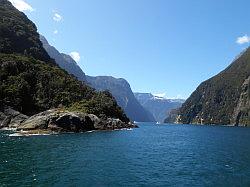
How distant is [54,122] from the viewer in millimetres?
151500

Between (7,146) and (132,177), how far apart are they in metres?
47.0

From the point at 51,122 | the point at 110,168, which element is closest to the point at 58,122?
the point at 51,122

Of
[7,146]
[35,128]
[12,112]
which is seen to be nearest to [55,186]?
[7,146]

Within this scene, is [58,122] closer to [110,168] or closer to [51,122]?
[51,122]

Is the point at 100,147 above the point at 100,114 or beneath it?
beneath

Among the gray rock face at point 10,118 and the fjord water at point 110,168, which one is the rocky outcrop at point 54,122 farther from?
the fjord water at point 110,168

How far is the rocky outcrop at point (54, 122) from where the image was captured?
149 metres

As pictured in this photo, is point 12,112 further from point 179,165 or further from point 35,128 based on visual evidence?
point 179,165

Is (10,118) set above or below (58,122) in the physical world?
above

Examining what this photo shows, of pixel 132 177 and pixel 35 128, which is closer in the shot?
pixel 132 177

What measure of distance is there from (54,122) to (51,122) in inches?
54.2

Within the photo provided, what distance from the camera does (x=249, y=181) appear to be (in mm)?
59219

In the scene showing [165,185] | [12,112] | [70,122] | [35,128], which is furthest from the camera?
[12,112]

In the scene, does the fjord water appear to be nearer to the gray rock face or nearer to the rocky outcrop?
the rocky outcrop
